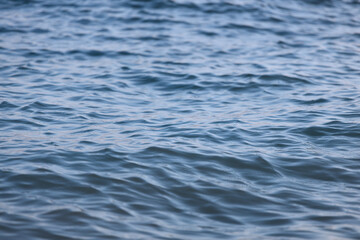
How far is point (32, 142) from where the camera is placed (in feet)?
23.0

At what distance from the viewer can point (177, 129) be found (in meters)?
7.75

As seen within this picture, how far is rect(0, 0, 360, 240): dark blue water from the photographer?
5156 millimetres

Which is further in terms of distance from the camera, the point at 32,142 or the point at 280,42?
the point at 280,42

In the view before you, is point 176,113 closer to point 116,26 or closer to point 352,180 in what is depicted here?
point 352,180

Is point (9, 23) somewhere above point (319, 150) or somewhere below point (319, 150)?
above

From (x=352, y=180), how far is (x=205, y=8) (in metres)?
12.0

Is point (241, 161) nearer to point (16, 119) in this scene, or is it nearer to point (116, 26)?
point (16, 119)

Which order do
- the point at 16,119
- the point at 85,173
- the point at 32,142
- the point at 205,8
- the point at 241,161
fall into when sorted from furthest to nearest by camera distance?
the point at 205,8 < the point at 16,119 < the point at 32,142 < the point at 241,161 < the point at 85,173

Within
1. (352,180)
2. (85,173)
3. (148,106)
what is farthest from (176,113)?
(352,180)

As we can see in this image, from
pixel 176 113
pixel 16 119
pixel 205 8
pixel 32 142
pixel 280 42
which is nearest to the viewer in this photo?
pixel 32 142

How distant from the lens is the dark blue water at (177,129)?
16.9ft

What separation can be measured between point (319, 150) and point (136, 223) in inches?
130

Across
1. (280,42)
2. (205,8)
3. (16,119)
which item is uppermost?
(205,8)

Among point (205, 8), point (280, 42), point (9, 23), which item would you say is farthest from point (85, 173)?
point (205, 8)
